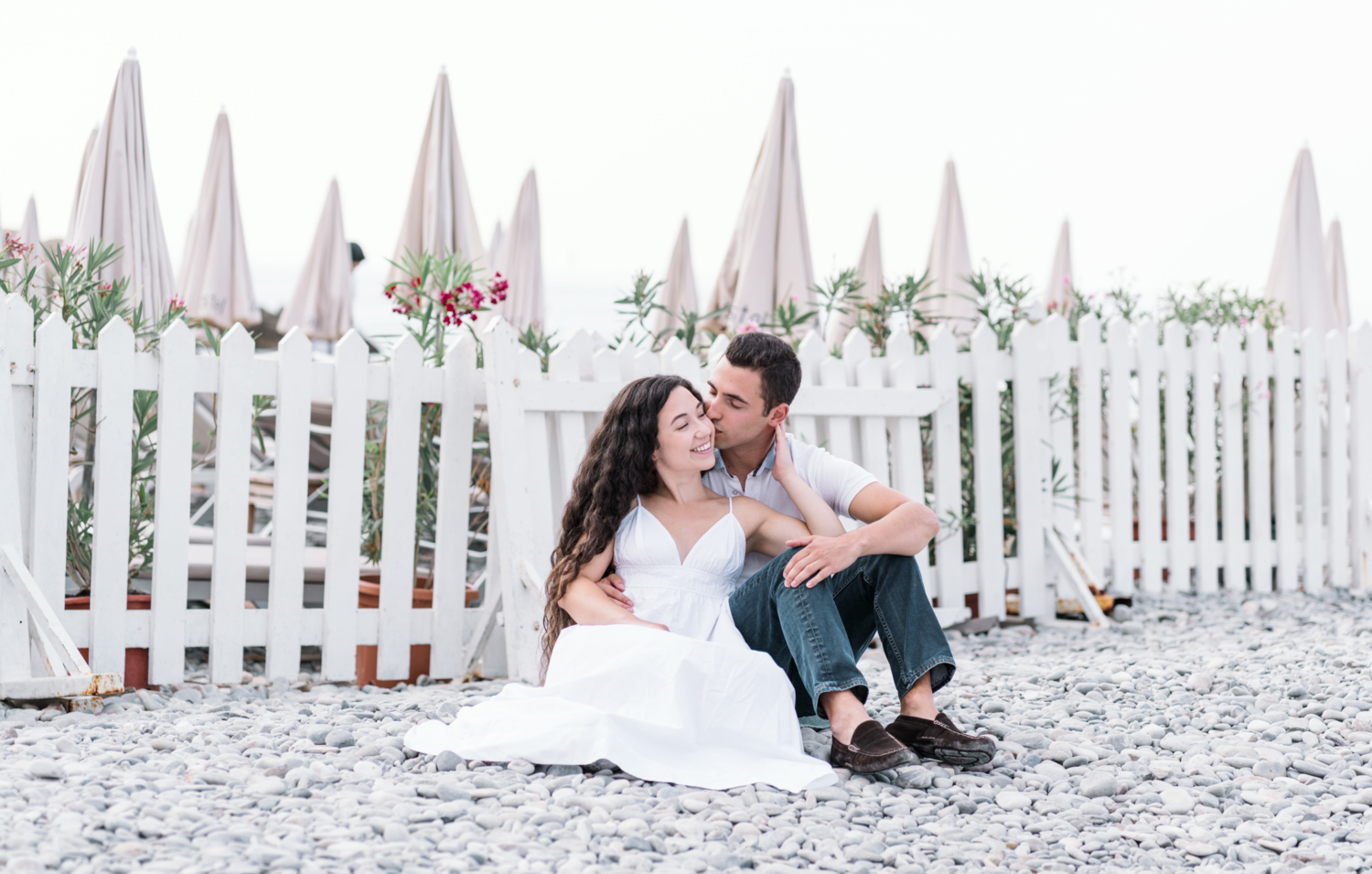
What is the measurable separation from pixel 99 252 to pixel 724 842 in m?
3.26

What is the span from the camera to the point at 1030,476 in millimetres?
4574

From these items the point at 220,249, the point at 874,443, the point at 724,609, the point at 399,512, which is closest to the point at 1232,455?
the point at 874,443

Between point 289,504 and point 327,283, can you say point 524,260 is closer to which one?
point 327,283

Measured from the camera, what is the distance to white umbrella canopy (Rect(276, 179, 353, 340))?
7770mm

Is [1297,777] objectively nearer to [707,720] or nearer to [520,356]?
[707,720]

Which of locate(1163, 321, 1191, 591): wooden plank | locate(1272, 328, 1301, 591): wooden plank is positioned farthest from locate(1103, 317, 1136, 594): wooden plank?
locate(1272, 328, 1301, 591): wooden plank

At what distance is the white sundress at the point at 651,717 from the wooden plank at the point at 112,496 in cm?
146

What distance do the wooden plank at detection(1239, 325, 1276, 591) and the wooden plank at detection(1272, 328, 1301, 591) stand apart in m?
0.07

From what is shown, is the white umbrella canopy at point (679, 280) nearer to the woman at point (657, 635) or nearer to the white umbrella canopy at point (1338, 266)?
the woman at point (657, 635)

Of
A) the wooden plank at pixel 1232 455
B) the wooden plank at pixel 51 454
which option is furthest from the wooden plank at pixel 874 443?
the wooden plank at pixel 51 454

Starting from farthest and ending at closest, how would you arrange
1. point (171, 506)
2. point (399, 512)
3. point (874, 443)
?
point (874, 443) → point (399, 512) → point (171, 506)

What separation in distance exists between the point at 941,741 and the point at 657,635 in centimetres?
71

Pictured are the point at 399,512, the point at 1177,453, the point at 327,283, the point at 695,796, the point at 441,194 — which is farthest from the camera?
the point at 327,283

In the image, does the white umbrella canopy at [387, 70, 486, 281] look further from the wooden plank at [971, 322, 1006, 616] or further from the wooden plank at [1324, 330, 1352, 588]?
the wooden plank at [1324, 330, 1352, 588]
